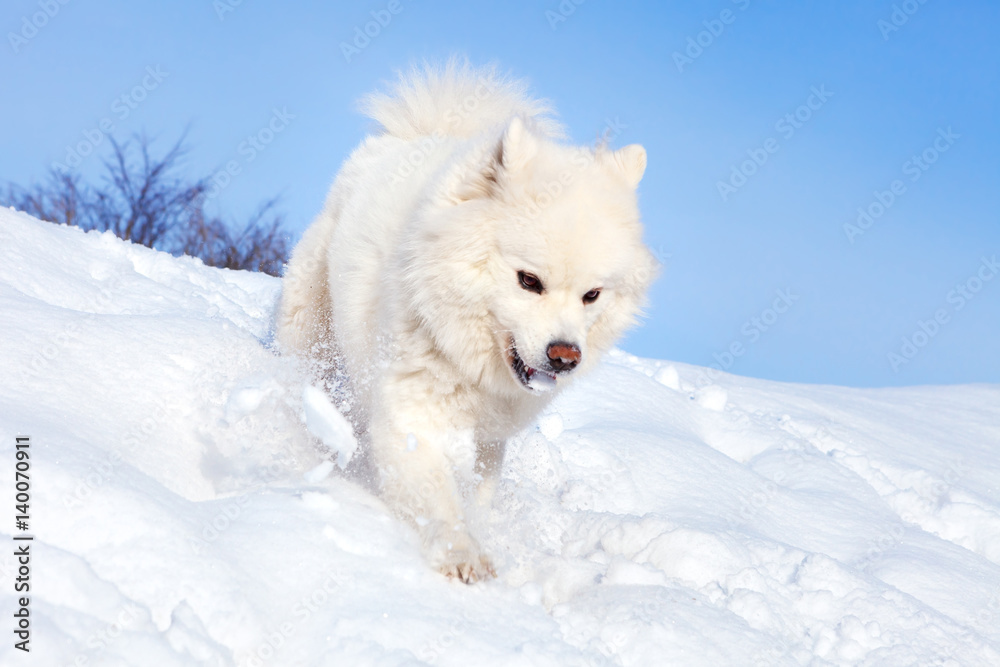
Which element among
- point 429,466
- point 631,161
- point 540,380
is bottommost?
point 429,466

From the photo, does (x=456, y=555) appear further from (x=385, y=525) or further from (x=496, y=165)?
(x=496, y=165)

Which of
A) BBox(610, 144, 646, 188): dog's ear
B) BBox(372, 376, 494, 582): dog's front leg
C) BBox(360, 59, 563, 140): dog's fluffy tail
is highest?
BBox(360, 59, 563, 140): dog's fluffy tail

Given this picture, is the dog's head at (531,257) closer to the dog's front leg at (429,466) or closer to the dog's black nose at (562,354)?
the dog's black nose at (562,354)

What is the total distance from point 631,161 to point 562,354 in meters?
1.27

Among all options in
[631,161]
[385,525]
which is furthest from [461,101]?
[385,525]

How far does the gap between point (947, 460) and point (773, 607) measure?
4.34 m

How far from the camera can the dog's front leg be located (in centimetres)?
293

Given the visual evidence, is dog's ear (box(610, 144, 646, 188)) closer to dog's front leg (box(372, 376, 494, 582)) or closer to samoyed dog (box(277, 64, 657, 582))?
samoyed dog (box(277, 64, 657, 582))

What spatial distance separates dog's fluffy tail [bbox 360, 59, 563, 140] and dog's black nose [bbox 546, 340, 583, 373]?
6.39 feet

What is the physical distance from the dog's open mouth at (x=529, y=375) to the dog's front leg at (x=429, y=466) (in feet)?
1.17

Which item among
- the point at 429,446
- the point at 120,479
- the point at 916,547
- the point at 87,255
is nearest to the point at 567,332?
the point at 429,446

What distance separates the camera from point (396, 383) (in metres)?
3.40

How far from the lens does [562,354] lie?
3109mm

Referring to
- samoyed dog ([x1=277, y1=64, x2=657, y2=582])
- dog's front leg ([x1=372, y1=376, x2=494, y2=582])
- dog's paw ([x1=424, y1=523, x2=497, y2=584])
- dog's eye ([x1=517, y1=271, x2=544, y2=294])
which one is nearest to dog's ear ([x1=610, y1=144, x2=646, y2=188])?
samoyed dog ([x1=277, y1=64, x2=657, y2=582])
